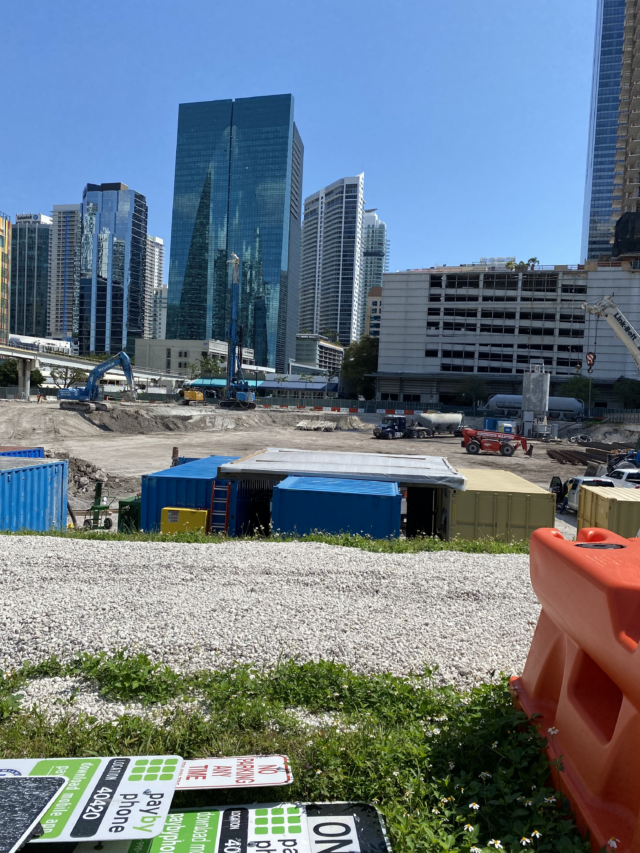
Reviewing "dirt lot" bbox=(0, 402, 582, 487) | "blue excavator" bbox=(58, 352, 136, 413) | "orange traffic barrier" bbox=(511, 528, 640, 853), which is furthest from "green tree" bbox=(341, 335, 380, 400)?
"orange traffic barrier" bbox=(511, 528, 640, 853)

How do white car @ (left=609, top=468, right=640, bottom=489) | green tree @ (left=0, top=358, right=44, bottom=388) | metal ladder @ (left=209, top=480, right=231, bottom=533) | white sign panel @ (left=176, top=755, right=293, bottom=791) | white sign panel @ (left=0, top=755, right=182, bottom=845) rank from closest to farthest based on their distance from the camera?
white sign panel @ (left=0, top=755, right=182, bottom=845) < white sign panel @ (left=176, top=755, right=293, bottom=791) < metal ladder @ (left=209, top=480, right=231, bottom=533) < white car @ (left=609, top=468, right=640, bottom=489) < green tree @ (left=0, top=358, right=44, bottom=388)

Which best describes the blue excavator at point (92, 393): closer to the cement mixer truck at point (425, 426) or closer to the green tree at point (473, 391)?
the cement mixer truck at point (425, 426)

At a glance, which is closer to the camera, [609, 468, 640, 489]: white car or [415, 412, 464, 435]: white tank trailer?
[609, 468, 640, 489]: white car

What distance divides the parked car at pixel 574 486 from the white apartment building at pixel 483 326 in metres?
78.5

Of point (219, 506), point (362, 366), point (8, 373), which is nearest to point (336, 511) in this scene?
point (219, 506)

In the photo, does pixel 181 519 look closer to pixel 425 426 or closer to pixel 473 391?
pixel 425 426

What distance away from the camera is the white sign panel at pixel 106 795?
11.4 feet

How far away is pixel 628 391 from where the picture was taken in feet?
300

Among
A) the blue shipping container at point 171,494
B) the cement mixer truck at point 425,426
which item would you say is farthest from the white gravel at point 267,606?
the cement mixer truck at point 425,426

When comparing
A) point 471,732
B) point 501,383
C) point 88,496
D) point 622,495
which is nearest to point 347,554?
point 471,732

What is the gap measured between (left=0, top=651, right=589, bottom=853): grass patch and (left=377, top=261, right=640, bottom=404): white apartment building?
9901 cm

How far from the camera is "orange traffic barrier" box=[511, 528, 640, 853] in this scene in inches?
129

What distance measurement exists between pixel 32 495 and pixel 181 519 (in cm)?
421

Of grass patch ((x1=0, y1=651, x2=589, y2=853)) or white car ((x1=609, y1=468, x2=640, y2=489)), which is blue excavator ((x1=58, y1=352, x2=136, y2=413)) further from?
grass patch ((x1=0, y1=651, x2=589, y2=853))
